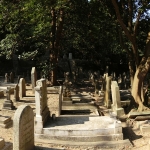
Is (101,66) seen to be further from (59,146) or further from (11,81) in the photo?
(59,146)

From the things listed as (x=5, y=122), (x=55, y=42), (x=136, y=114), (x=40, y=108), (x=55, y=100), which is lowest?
(x=5, y=122)

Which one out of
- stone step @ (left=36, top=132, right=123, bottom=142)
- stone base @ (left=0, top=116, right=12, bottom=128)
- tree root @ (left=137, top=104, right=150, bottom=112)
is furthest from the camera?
tree root @ (left=137, top=104, right=150, bottom=112)

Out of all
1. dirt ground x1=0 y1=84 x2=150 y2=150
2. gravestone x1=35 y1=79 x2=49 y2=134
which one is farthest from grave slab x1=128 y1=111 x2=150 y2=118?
gravestone x1=35 y1=79 x2=49 y2=134

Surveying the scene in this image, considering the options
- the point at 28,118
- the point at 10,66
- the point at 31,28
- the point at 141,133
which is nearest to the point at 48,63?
the point at 31,28

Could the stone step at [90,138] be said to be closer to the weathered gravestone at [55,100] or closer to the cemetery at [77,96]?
the cemetery at [77,96]

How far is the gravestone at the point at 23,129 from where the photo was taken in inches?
239

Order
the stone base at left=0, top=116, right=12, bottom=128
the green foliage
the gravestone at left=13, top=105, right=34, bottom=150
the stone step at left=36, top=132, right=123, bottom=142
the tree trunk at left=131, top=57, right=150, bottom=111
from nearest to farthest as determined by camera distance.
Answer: the gravestone at left=13, top=105, right=34, bottom=150 < the stone step at left=36, top=132, right=123, bottom=142 < the stone base at left=0, top=116, right=12, bottom=128 < the tree trunk at left=131, top=57, right=150, bottom=111 < the green foliage

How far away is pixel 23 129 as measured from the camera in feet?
20.6

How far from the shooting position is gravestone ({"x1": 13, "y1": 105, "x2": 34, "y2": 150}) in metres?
6.06

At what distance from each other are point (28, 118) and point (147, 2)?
6710 millimetres

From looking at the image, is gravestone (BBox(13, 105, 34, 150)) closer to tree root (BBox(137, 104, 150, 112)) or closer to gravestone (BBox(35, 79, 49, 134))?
gravestone (BBox(35, 79, 49, 134))

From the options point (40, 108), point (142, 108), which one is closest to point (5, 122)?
point (40, 108)

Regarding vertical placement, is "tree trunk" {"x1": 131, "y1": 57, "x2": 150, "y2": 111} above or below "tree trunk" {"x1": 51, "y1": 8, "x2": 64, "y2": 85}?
below

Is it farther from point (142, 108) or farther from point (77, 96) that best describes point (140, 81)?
point (77, 96)
